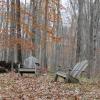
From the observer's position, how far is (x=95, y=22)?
21.7m

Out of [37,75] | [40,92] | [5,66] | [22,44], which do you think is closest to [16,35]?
[22,44]

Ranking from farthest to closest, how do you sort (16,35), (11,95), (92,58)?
1. (16,35)
2. (92,58)
3. (11,95)

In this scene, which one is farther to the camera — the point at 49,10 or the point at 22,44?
the point at 49,10

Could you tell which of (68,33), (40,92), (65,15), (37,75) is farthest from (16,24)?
(68,33)

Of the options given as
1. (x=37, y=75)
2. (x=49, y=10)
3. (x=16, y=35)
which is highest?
(x=49, y=10)

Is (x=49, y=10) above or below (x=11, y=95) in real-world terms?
above

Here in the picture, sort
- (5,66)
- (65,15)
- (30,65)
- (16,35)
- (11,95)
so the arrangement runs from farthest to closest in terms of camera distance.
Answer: (65,15) < (16,35) < (5,66) < (30,65) < (11,95)

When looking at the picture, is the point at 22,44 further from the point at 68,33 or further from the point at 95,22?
the point at 68,33

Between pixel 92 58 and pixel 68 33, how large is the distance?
138 ft

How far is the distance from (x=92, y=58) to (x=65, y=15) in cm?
3795

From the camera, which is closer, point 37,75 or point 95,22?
point 37,75

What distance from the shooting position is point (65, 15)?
58.7 metres

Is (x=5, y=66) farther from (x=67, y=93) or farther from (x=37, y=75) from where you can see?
(x=67, y=93)


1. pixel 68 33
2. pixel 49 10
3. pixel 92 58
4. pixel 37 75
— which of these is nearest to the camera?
pixel 37 75
